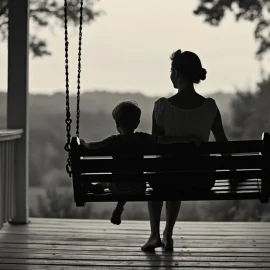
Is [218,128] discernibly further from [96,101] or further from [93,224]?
[96,101]

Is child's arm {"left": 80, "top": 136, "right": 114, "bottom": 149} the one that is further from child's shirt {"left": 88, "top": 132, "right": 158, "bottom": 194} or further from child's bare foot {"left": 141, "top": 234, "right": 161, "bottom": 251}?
child's bare foot {"left": 141, "top": 234, "right": 161, "bottom": 251}

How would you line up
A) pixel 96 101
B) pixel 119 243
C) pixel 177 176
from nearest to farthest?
1. pixel 177 176
2. pixel 119 243
3. pixel 96 101

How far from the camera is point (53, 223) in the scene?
597 cm

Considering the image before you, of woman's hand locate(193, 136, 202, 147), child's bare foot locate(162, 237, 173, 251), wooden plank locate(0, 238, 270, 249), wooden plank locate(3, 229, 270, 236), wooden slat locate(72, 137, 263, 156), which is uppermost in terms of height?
woman's hand locate(193, 136, 202, 147)

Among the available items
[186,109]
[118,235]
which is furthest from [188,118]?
[118,235]

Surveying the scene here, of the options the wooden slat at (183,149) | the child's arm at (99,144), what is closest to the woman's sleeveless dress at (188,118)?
the child's arm at (99,144)

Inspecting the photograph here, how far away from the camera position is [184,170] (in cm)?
395

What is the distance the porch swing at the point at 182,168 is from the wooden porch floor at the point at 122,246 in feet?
1.69

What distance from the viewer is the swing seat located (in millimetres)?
3865

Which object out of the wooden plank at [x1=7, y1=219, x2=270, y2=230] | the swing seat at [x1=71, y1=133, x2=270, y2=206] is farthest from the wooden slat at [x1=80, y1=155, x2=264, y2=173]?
the wooden plank at [x1=7, y1=219, x2=270, y2=230]

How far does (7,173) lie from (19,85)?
2.42ft

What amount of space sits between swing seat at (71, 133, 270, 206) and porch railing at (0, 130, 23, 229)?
139cm

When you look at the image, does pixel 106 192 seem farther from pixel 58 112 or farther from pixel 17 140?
pixel 58 112

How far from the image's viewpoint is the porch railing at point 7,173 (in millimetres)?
5409
